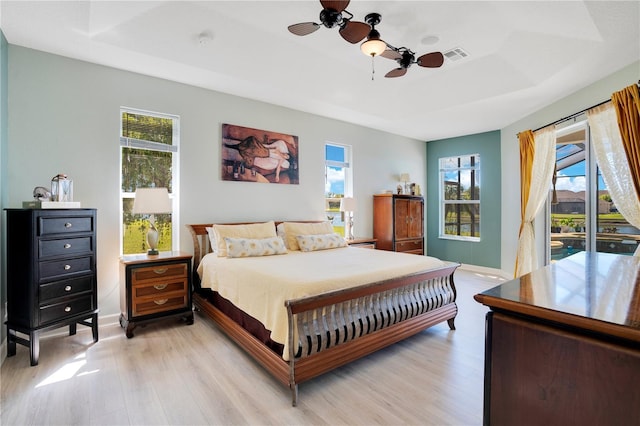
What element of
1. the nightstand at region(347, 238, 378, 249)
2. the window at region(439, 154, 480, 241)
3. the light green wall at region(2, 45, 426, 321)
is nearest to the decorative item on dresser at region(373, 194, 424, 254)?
the nightstand at region(347, 238, 378, 249)

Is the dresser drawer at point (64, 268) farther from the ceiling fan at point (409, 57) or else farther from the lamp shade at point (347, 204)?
the lamp shade at point (347, 204)

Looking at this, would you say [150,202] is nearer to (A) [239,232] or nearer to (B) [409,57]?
(A) [239,232]

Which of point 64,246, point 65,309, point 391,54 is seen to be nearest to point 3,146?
point 64,246

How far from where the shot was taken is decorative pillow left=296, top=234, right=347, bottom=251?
414cm

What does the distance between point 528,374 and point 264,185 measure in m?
4.12

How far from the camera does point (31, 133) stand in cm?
305

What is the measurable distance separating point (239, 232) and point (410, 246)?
3.63 meters

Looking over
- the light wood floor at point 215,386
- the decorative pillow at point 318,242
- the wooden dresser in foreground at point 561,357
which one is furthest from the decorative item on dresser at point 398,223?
the wooden dresser in foreground at point 561,357

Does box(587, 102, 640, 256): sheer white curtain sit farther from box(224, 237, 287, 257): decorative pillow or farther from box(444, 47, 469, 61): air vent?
box(224, 237, 287, 257): decorative pillow

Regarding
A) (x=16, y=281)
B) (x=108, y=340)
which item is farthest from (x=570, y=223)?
(x=16, y=281)

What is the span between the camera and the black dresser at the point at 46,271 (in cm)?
254

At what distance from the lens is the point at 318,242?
166 inches

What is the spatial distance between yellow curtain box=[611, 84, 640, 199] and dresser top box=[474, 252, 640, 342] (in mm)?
2151

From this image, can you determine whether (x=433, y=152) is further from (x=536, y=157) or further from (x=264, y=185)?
(x=264, y=185)
